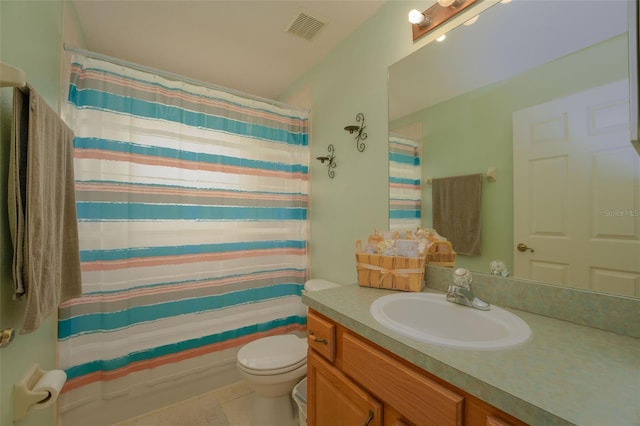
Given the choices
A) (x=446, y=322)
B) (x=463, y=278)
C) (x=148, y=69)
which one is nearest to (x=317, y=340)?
(x=446, y=322)

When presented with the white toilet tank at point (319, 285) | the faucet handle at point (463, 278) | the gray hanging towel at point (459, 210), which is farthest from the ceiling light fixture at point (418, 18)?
the white toilet tank at point (319, 285)

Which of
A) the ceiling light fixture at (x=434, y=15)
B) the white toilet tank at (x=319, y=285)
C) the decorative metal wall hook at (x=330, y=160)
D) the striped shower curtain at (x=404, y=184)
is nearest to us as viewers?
the ceiling light fixture at (x=434, y=15)

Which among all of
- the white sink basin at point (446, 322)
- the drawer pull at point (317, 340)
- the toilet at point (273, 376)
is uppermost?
the white sink basin at point (446, 322)

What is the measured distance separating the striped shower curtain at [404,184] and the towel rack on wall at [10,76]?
1.47m

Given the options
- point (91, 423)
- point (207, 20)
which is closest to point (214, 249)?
point (91, 423)

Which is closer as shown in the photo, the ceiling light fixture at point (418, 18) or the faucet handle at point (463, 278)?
the faucet handle at point (463, 278)

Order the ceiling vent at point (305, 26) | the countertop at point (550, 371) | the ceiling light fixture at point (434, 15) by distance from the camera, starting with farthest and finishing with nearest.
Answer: the ceiling vent at point (305, 26) < the ceiling light fixture at point (434, 15) < the countertop at point (550, 371)

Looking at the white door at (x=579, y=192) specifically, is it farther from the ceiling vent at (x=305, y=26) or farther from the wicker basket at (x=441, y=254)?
the ceiling vent at (x=305, y=26)

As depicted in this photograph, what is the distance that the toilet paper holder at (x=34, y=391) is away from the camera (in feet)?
2.83

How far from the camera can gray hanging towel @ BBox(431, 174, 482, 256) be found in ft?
3.73

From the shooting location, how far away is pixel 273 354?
1.48 meters

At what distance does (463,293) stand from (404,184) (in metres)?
0.65

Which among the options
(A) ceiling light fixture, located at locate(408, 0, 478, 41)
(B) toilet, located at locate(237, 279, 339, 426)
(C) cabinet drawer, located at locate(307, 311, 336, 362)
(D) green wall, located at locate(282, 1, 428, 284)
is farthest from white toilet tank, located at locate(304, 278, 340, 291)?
(A) ceiling light fixture, located at locate(408, 0, 478, 41)

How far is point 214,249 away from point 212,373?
0.89 m
